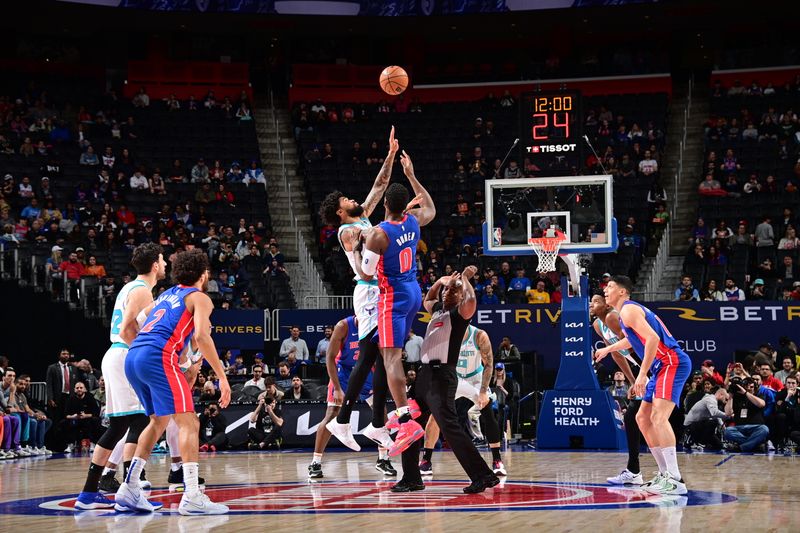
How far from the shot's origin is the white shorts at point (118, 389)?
30.0 ft

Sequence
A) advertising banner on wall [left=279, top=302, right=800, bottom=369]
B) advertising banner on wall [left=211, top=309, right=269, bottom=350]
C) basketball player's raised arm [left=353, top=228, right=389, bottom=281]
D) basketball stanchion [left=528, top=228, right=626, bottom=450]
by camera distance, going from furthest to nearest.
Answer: advertising banner on wall [left=211, top=309, right=269, bottom=350], advertising banner on wall [left=279, top=302, right=800, bottom=369], basketball stanchion [left=528, top=228, right=626, bottom=450], basketball player's raised arm [left=353, top=228, right=389, bottom=281]

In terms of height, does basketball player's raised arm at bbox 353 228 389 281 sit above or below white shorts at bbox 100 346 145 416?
above

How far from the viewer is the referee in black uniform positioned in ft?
30.0

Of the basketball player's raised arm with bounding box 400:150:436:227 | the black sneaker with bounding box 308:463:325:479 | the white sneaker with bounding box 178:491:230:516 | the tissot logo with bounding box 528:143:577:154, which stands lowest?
the black sneaker with bounding box 308:463:325:479

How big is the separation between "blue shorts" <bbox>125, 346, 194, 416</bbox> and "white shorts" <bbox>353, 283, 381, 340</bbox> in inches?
91.2

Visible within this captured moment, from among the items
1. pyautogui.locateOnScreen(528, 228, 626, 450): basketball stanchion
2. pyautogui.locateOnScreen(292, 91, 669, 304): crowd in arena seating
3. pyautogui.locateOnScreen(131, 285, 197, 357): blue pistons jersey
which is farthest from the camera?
pyautogui.locateOnScreen(292, 91, 669, 304): crowd in arena seating

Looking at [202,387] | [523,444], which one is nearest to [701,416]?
[523,444]

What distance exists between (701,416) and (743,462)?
310 centimetres

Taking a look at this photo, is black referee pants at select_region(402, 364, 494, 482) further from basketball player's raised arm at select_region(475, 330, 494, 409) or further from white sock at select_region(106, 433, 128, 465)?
white sock at select_region(106, 433, 128, 465)

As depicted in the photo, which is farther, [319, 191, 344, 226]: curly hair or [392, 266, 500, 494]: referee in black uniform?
[319, 191, 344, 226]: curly hair

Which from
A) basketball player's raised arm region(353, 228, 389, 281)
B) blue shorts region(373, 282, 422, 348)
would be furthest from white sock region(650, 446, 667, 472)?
basketball player's raised arm region(353, 228, 389, 281)

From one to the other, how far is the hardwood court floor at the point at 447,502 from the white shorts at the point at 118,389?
3.05ft

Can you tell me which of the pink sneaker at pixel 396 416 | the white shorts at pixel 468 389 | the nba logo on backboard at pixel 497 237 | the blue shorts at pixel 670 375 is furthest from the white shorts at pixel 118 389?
the nba logo on backboard at pixel 497 237

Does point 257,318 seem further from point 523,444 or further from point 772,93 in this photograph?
point 772,93
